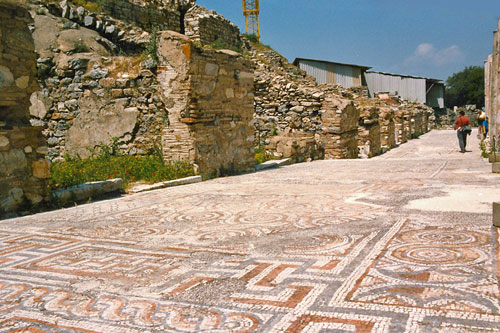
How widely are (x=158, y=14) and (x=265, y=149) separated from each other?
465 inches

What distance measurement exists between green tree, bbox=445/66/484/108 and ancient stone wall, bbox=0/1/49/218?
A: 58.8m

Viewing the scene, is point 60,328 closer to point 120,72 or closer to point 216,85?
point 216,85

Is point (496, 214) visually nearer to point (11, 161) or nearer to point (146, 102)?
point (11, 161)

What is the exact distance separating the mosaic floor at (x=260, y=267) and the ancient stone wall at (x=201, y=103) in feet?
9.48

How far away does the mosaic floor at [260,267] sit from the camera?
2.07 meters

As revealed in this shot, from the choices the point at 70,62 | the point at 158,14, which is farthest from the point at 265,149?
the point at 158,14

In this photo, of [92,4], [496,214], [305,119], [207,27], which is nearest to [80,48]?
[305,119]

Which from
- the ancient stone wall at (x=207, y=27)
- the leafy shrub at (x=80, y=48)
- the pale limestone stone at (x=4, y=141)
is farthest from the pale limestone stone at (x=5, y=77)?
the ancient stone wall at (x=207, y=27)

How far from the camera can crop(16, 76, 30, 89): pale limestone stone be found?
510 cm

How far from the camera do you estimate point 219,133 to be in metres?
8.47

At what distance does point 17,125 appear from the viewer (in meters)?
5.06

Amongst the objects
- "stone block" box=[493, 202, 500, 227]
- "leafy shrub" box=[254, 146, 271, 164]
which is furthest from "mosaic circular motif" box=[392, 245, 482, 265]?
"leafy shrub" box=[254, 146, 271, 164]

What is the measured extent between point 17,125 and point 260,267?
3.65 meters

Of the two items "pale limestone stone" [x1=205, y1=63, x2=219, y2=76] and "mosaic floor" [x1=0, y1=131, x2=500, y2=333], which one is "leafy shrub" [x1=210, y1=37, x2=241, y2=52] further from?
"mosaic floor" [x1=0, y1=131, x2=500, y2=333]
